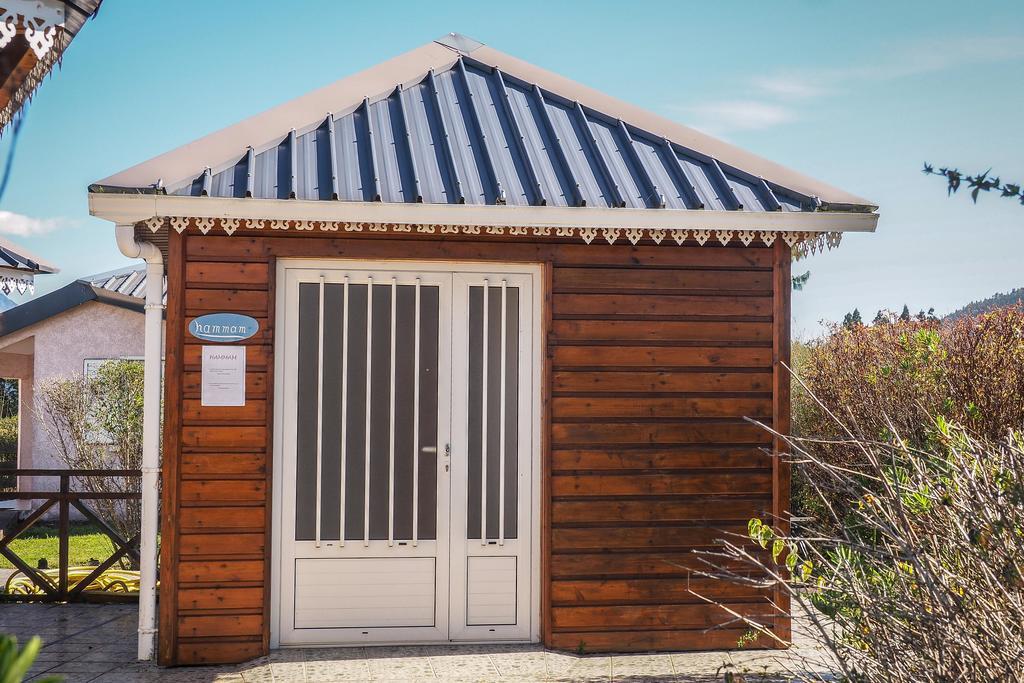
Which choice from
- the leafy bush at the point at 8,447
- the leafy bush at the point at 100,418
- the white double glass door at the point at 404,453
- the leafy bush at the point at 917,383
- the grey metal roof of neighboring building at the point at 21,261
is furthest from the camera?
the leafy bush at the point at 8,447

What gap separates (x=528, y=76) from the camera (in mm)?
7414

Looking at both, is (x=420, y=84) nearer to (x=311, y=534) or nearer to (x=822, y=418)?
(x=311, y=534)

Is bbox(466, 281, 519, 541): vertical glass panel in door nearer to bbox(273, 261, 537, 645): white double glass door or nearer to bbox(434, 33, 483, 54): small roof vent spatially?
bbox(273, 261, 537, 645): white double glass door

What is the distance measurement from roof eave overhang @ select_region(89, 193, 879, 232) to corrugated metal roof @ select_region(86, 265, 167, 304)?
10.2 meters

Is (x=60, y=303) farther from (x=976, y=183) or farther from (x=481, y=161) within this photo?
(x=976, y=183)

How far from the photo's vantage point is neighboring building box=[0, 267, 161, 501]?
13984mm

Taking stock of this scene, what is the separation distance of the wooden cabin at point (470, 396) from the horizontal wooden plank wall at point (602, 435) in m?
0.02

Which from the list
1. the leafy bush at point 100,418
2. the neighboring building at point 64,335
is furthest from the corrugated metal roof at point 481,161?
the neighboring building at point 64,335

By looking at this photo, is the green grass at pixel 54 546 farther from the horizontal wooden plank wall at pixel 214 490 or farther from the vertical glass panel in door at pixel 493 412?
the vertical glass panel in door at pixel 493 412

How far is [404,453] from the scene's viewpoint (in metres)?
6.19

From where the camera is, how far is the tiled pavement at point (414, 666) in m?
5.54

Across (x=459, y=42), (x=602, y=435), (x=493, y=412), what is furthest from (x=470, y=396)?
(x=459, y=42)

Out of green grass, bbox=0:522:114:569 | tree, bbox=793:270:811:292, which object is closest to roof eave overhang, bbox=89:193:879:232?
green grass, bbox=0:522:114:569

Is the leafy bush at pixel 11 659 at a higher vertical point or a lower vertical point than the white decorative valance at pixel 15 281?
lower
